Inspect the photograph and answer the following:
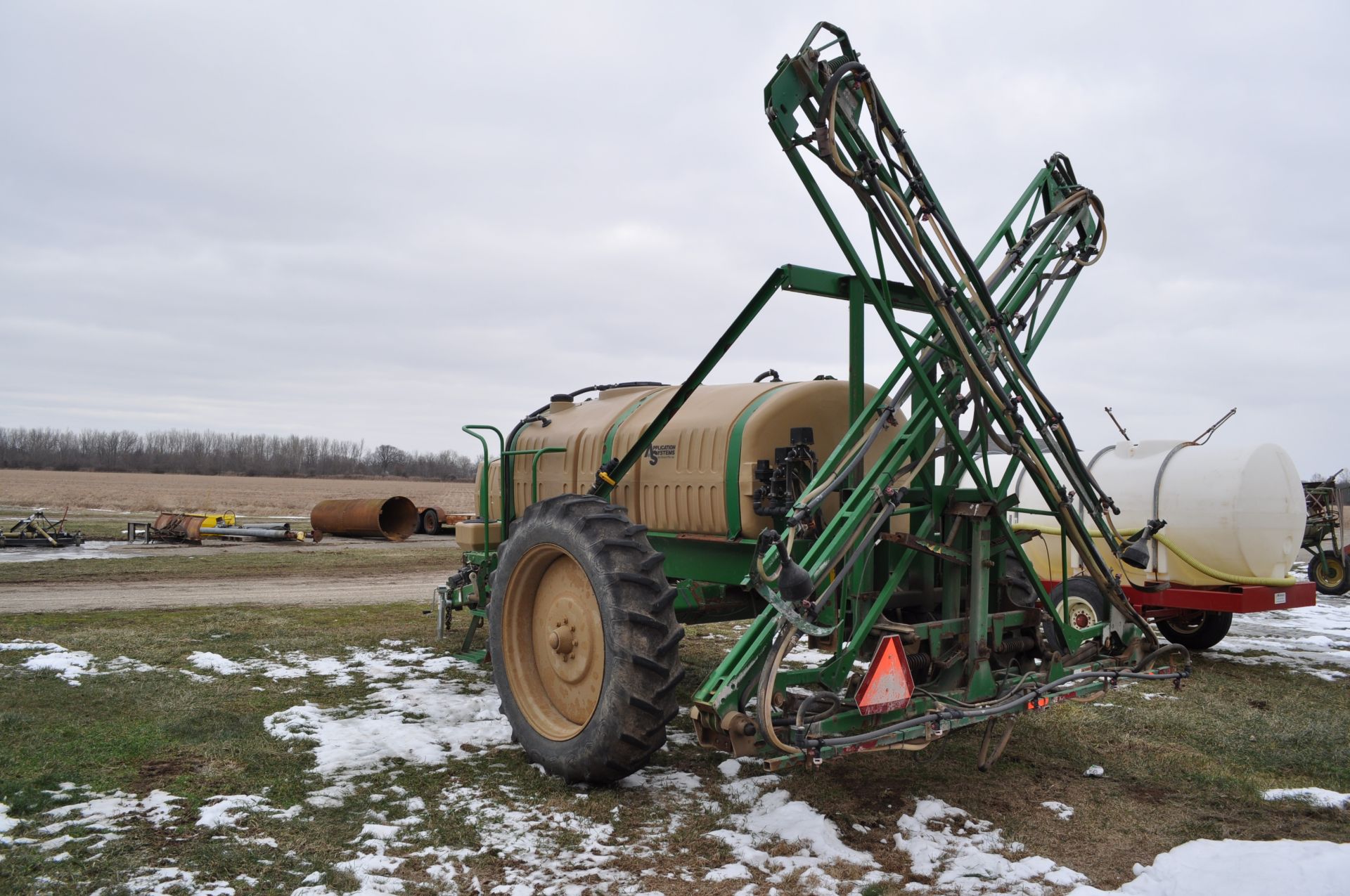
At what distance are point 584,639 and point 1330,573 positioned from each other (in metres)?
14.3

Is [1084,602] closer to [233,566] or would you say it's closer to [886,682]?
[886,682]

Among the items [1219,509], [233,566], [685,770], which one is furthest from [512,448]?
[233,566]

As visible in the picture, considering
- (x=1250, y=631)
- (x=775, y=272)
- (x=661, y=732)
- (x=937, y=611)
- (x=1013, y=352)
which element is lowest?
(x=1250, y=631)

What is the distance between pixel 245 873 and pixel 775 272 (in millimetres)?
3785

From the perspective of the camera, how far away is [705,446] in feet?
19.7

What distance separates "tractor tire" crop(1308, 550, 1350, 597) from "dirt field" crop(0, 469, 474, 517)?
2396 centimetres

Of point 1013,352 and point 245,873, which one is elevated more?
point 1013,352

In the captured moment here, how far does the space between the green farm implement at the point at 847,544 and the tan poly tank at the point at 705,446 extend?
0.02m

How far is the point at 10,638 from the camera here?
8766 mm

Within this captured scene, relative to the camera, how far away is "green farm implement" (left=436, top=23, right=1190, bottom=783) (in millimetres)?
4062

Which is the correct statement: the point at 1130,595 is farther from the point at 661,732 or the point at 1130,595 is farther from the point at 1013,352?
the point at 661,732

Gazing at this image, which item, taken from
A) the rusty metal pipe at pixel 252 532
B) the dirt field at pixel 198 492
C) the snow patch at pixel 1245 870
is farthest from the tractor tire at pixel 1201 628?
the dirt field at pixel 198 492

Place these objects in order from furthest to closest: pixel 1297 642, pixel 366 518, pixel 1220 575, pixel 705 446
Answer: pixel 366 518 → pixel 1297 642 → pixel 1220 575 → pixel 705 446

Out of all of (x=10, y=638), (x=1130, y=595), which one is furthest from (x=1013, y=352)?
(x=10, y=638)
